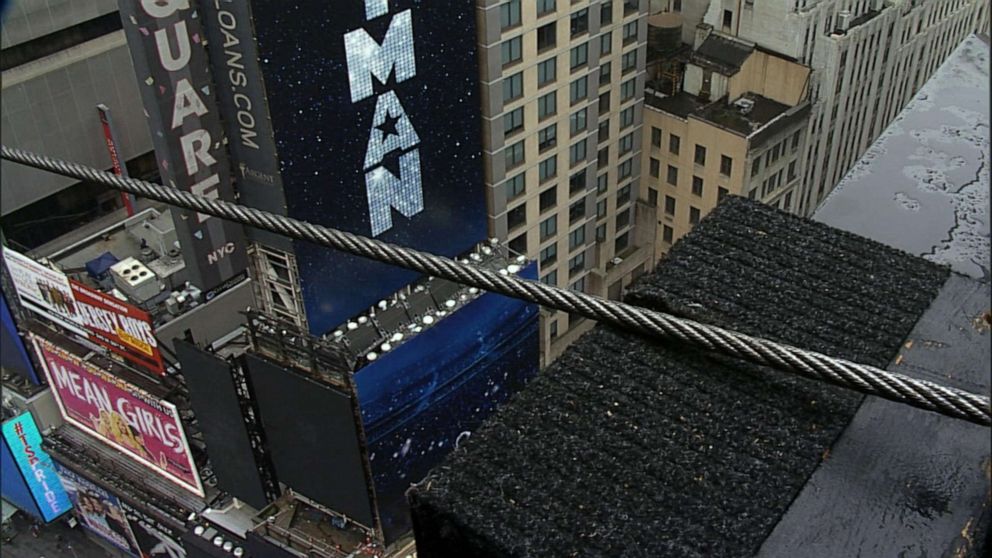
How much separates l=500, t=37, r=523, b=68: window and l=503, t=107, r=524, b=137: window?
2.39 metres

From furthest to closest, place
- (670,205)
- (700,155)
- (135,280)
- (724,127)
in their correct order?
(670,205)
(700,155)
(724,127)
(135,280)

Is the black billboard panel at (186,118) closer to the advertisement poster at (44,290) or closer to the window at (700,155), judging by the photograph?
the advertisement poster at (44,290)

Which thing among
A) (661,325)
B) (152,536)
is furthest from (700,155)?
(661,325)

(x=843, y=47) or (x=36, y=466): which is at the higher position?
(x=843, y=47)

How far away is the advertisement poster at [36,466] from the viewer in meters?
51.9

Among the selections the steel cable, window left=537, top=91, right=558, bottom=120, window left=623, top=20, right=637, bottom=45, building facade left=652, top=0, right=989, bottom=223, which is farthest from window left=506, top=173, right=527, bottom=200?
the steel cable

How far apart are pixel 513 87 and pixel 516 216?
692 centimetres

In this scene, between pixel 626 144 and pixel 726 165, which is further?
pixel 626 144

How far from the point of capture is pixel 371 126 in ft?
132

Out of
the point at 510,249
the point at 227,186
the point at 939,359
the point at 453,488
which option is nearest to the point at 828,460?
the point at 939,359

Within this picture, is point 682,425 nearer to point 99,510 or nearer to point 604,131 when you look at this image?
point 604,131

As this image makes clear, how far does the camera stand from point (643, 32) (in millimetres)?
54594

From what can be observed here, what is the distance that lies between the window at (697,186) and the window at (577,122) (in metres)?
8.14

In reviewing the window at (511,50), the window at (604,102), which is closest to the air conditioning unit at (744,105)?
the window at (604,102)
